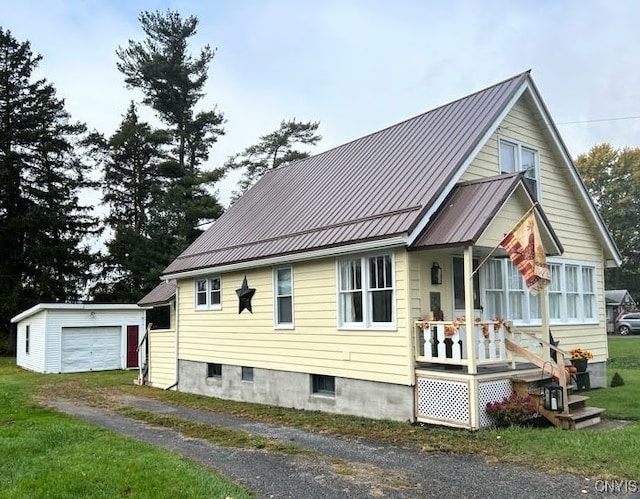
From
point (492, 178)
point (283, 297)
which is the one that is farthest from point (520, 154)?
point (283, 297)

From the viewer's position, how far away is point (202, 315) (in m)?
16.5

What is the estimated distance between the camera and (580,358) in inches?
509

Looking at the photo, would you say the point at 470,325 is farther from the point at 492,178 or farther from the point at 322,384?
the point at 322,384

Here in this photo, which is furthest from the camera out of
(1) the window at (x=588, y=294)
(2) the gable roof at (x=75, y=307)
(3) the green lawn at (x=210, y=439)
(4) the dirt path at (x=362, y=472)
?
(2) the gable roof at (x=75, y=307)

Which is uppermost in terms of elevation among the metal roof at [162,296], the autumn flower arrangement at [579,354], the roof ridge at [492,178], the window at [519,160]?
the window at [519,160]

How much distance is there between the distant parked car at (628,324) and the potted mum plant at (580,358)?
32728mm

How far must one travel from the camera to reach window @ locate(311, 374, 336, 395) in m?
12.2

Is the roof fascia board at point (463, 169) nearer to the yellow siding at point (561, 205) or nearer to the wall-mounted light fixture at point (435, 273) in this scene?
the yellow siding at point (561, 205)

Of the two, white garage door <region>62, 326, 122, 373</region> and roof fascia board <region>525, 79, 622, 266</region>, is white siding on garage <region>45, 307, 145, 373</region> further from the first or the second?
roof fascia board <region>525, 79, 622, 266</region>

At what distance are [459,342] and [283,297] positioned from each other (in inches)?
194

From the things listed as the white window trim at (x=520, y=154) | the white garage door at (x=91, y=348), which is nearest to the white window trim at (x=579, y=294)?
the white window trim at (x=520, y=154)

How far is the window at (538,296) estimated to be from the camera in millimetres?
11955

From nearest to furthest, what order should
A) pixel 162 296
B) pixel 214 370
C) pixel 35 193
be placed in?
pixel 214 370 → pixel 162 296 → pixel 35 193

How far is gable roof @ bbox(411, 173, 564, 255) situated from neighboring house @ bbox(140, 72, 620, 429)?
4 cm
